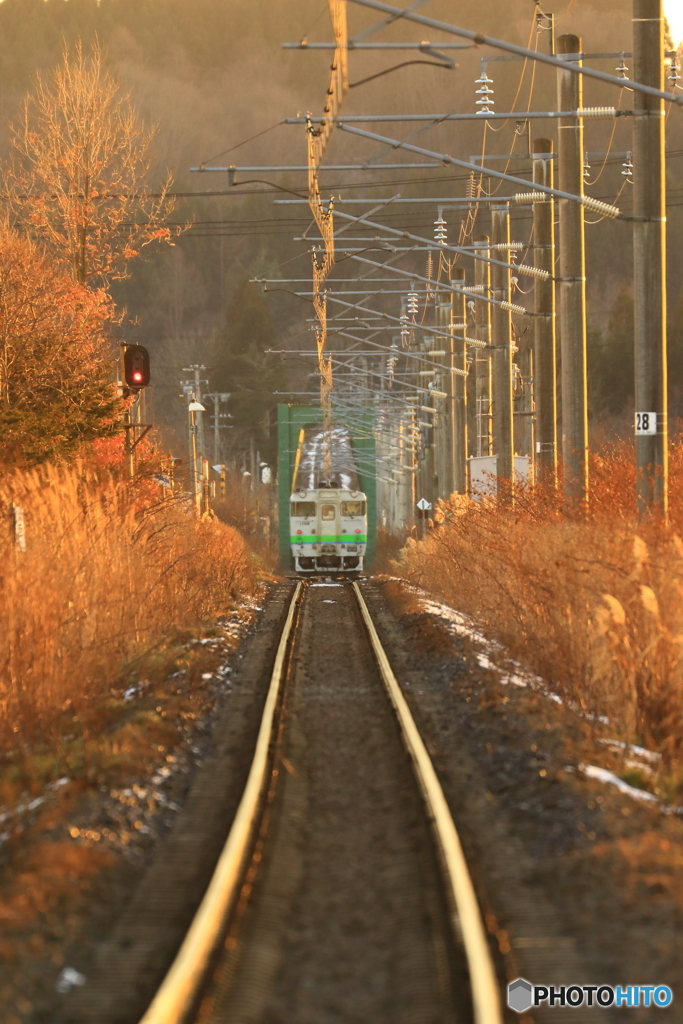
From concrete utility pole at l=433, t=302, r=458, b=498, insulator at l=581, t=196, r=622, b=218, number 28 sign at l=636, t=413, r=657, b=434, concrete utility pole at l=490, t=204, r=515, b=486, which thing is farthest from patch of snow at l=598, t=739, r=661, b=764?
concrete utility pole at l=433, t=302, r=458, b=498

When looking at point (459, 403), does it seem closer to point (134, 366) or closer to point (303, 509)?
point (303, 509)

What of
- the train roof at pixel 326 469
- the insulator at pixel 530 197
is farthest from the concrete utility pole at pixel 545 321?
the train roof at pixel 326 469

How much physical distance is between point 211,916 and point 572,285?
1395 cm

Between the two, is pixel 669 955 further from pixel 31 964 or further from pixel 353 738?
pixel 353 738

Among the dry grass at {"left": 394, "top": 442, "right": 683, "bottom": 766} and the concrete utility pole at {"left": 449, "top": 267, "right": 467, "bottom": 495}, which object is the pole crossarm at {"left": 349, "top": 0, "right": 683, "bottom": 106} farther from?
the concrete utility pole at {"left": 449, "top": 267, "right": 467, "bottom": 495}

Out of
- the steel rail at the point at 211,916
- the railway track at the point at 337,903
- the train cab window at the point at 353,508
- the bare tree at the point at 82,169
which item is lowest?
the railway track at the point at 337,903

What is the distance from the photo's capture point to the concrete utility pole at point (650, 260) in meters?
13.5

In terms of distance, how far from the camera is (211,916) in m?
5.82

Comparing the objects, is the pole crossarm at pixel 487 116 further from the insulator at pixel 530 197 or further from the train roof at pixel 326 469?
the train roof at pixel 326 469

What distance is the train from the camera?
4300 cm

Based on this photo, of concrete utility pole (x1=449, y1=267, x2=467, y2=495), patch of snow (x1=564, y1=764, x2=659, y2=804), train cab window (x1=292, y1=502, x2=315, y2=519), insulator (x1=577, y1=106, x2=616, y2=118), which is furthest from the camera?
train cab window (x1=292, y1=502, x2=315, y2=519)

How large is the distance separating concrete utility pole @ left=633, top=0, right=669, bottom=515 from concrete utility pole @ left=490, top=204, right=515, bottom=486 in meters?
10.4

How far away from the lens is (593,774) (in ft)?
26.2

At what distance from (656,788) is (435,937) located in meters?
2.53
